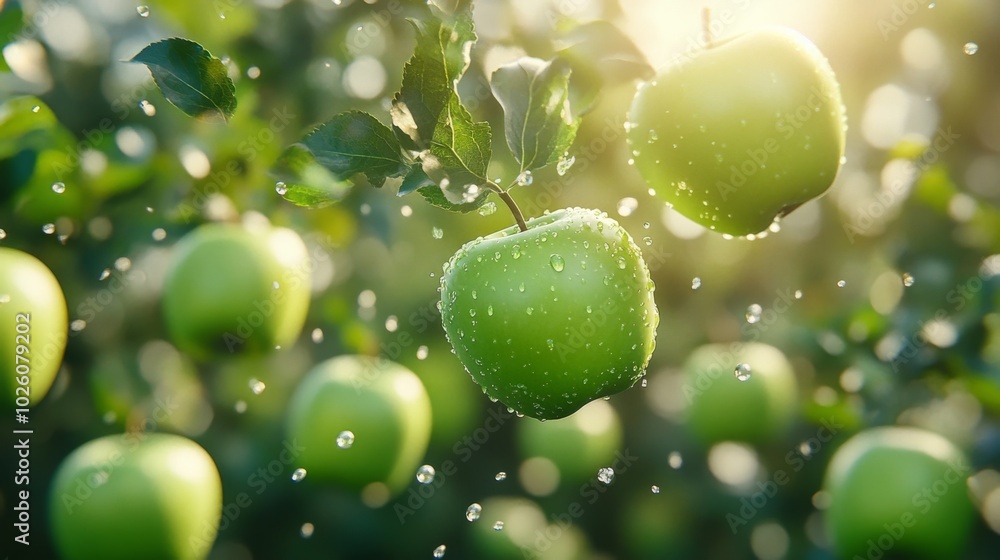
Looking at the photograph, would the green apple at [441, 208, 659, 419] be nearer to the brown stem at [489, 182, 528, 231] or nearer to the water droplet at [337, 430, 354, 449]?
the brown stem at [489, 182, 528, 231]

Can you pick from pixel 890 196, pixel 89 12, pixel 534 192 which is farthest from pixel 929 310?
pixel 89 12

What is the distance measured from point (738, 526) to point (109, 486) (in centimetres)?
146

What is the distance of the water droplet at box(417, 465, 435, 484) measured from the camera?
1541 millimetres

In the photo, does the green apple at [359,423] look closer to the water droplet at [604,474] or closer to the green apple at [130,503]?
the green apple at [130,503]

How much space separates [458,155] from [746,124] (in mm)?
266

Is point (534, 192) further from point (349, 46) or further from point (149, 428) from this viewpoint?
point (149, 428)

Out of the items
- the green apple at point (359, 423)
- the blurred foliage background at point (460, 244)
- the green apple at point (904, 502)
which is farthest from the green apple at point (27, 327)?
the green apple at point (904, 502)

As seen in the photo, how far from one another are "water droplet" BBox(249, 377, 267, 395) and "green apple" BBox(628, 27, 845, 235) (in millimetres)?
1239

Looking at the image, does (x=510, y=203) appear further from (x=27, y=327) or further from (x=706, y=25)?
(x=27, y=327)

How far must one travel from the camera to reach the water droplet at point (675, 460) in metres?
1.83

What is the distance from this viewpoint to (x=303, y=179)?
0.60m

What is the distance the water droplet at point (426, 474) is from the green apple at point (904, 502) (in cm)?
83

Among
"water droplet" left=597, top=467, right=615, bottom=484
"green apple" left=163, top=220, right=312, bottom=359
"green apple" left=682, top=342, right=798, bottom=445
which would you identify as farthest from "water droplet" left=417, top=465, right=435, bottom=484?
"green apple" left=682, top=342, right=798, bottom=445

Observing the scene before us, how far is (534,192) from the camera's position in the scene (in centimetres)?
138
